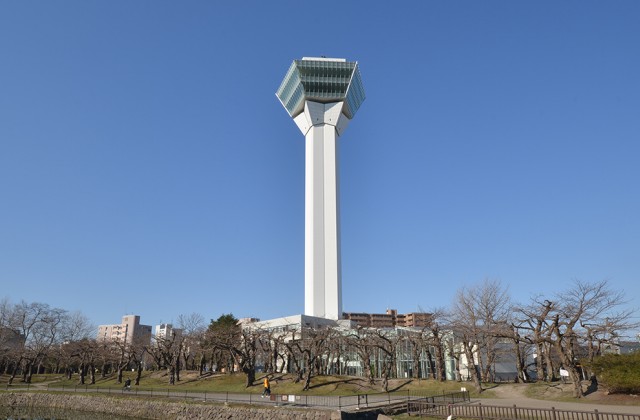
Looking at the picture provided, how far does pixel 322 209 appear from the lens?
114625 mm

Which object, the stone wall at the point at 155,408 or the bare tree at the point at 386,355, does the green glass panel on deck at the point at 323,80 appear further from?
the stone wall at the point at 155,408

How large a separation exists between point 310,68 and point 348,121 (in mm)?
17922

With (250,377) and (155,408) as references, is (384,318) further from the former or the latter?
(155,408)

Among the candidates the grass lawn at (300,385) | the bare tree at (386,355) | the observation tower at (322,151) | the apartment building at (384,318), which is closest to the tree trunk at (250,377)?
the grass lawn at (300,385)

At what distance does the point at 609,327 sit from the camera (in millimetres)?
37250

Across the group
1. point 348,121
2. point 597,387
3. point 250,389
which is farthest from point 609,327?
point 348,121

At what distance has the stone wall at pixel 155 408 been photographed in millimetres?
31719

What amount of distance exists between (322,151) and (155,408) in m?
86.6

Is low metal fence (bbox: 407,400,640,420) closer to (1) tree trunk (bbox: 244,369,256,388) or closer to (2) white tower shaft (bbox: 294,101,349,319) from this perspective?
(1) tree trunk (bbox: 244,369,256,388)

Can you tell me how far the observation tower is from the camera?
109050 millimetres

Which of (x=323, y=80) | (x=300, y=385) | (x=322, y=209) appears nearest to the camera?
(x=300, y=385)

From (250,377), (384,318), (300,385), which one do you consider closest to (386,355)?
(300,385)

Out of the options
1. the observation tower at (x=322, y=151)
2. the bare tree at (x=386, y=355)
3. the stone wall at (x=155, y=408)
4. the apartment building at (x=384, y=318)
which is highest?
the observation tower at (x=322, y=151)

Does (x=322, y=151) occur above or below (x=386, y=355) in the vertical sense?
above
